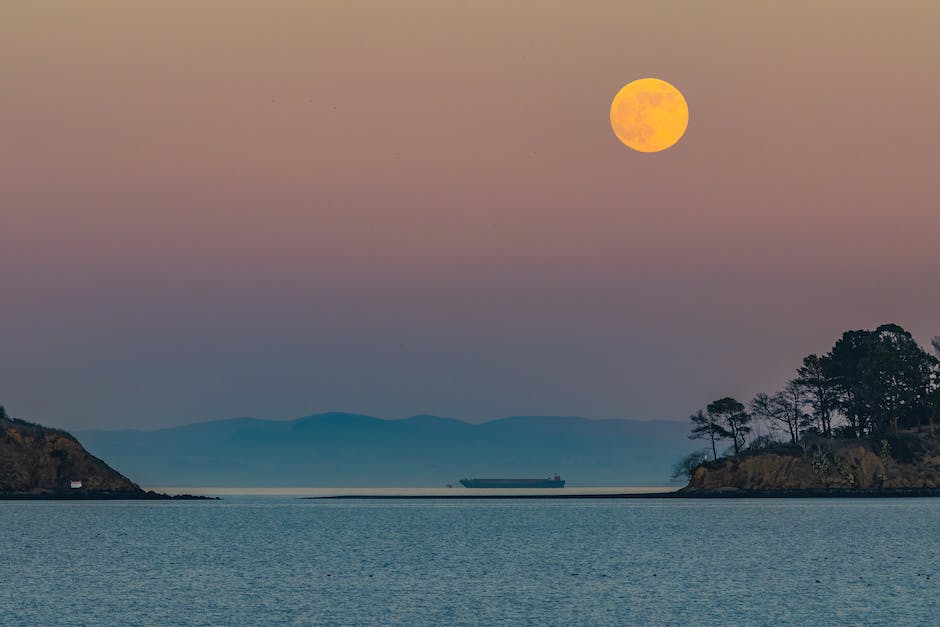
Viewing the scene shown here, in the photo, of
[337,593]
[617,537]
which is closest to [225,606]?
[337,593]

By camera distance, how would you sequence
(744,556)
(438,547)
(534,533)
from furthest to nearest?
(534,533), (438,547), (744,556)

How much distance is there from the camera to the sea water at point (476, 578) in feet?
256

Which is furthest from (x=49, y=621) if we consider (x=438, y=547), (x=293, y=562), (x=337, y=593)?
(x=438, y=547)

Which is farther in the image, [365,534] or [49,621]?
[365,534]

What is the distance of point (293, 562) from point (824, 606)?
183ft

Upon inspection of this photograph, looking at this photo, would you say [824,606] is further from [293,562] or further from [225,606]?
[293,562]

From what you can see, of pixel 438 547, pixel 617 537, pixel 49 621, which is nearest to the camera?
pixel 49 621

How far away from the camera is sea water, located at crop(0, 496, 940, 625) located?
3076 inches

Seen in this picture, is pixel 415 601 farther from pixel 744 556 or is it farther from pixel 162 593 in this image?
pixel 744 556

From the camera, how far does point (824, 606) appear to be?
8138cm

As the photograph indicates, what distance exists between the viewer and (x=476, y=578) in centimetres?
10206

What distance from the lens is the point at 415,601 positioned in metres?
85.6

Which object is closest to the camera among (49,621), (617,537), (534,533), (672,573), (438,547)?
(49,621)

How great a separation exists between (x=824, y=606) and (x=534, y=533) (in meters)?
93.9
